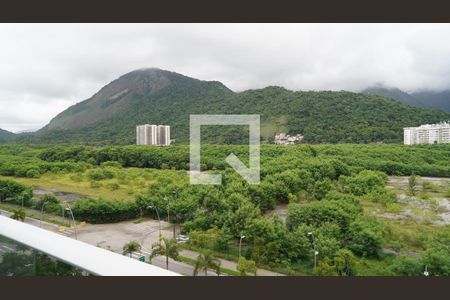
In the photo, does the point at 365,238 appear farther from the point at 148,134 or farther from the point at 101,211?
the point at 148,134

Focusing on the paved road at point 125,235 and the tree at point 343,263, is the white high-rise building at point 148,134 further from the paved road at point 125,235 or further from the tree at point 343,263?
the tree at point 343,263

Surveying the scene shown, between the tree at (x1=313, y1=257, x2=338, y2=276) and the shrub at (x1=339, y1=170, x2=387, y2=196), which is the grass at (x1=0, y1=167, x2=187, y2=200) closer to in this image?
the shrub at (x1=339, y1=170, x2=387, y2=196)

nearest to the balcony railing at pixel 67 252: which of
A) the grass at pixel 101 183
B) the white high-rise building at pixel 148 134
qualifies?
the grass at pixel 101 183

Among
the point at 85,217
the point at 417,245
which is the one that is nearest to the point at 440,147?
the point at 417,245

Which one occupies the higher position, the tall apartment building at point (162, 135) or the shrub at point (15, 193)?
the tall apartment building at point (162, 135)
